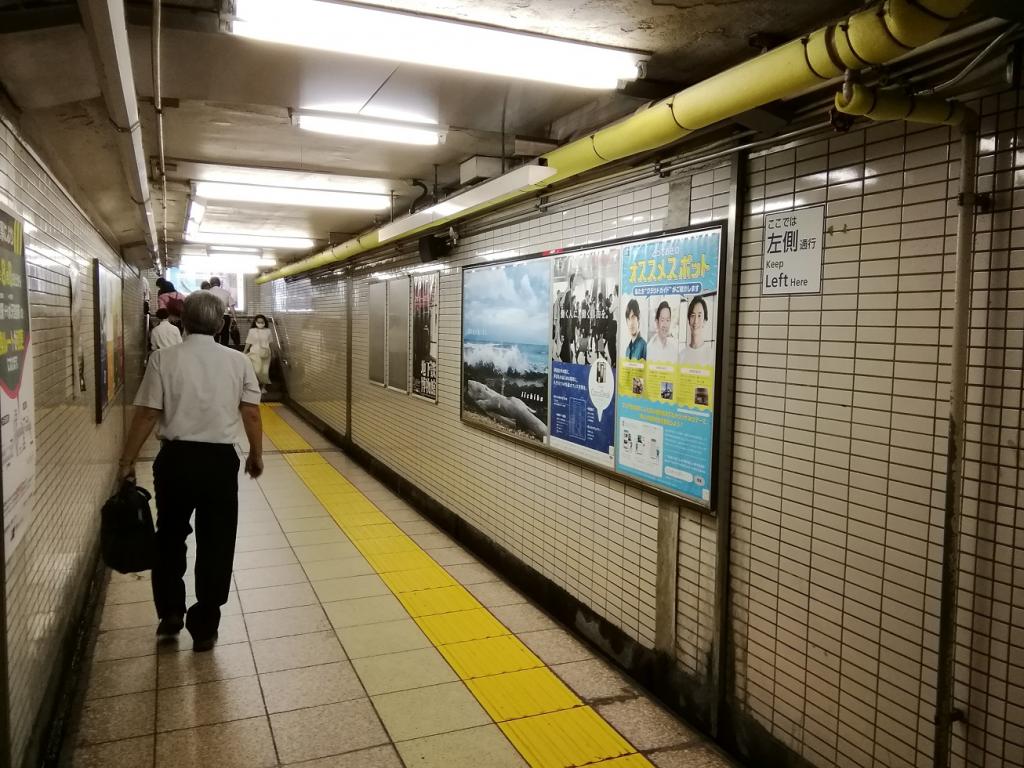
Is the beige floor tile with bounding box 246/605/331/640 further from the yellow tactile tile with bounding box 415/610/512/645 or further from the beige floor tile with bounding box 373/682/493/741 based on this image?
A: the beige floor tile with bounding box 373/682/493/741

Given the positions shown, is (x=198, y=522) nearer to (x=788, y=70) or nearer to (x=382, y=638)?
(x=382, y=638)

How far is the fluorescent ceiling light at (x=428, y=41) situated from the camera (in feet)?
8.30

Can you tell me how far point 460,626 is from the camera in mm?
4359

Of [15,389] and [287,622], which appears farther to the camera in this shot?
[287,622]

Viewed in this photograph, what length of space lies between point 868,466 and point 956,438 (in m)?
0.40

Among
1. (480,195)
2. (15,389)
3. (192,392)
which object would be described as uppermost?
(480,195)

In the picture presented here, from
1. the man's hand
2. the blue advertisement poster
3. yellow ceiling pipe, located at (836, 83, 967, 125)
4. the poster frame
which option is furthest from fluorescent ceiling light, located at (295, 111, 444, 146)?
yellow ceiling pipe, located at (836, 83, 967, 125)

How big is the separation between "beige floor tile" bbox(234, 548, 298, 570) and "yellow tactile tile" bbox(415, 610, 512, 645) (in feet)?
5.05

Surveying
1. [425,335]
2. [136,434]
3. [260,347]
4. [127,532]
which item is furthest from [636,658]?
[260,347]

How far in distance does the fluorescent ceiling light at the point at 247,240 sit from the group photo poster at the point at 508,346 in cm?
521

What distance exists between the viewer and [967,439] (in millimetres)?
2193

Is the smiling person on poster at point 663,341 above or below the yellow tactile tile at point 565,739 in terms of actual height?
above

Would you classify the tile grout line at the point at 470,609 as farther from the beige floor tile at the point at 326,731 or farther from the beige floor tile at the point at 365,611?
the beige floor tile at the point at 326,731

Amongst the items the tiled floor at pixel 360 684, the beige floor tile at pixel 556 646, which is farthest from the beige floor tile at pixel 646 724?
the beige floor tile at pixel 556 646
